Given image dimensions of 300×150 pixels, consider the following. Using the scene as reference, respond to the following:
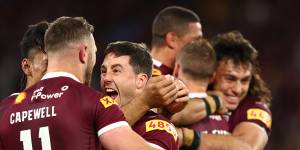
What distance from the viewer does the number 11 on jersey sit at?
411 centimetres

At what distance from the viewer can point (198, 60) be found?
5.87 meters

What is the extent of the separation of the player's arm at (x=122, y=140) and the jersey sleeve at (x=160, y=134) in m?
0.26

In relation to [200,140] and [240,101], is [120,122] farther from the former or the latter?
[240,101]

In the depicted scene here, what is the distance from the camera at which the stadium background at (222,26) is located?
41.9 ft

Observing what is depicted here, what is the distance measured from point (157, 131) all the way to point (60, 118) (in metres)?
0.66

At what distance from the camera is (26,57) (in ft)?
16.6

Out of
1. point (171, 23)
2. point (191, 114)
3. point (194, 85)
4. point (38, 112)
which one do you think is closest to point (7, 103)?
point (38, 112)

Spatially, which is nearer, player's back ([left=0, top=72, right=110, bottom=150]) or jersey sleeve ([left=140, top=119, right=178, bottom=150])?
player's back ([left=0, top=72, right=110, bottom=150])

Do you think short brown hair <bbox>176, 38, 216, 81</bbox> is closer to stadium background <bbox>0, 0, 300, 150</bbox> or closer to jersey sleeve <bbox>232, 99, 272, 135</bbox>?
jersey sleeve <bbox>232, 99, 272, 135</bbox>

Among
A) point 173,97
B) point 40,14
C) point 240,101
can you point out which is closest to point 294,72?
point 40,14

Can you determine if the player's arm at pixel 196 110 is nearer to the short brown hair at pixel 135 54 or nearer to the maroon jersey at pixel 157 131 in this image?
the short brown hair at pixel 135 54

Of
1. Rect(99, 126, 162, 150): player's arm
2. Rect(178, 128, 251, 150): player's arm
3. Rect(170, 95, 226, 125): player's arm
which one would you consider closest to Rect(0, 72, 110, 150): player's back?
Rect(99, 126, 162, 150): player's arm

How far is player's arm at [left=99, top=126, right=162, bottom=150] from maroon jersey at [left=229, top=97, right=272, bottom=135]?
236 centimetres

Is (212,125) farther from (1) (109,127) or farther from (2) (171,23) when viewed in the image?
(1) (109,127)
